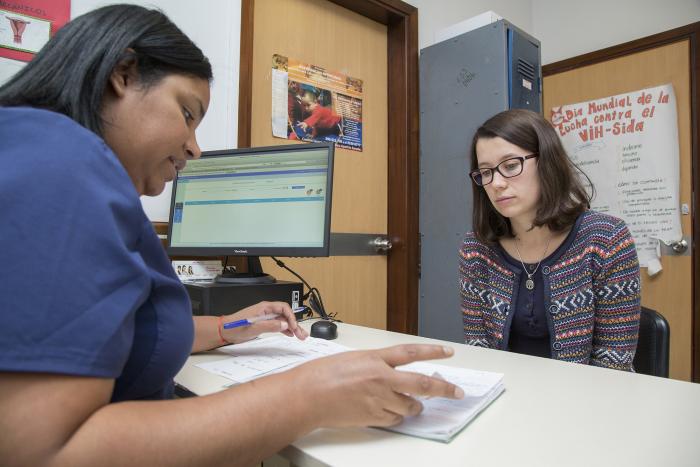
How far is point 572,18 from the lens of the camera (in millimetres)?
2730

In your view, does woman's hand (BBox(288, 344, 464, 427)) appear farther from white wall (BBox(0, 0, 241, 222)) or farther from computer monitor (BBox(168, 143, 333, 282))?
white wall (BBox(0, 0, 241, 222))

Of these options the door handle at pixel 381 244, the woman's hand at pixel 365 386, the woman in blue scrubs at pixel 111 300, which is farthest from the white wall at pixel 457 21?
the woman's hand at pixel 365 386

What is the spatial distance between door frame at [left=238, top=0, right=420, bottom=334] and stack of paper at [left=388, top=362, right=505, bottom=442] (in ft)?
5.11

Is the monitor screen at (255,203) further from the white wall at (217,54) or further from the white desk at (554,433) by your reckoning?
the white desk at (554,433)

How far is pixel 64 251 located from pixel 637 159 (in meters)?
2.70

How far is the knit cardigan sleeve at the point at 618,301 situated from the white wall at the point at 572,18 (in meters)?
1.65

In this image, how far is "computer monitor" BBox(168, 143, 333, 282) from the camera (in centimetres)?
130

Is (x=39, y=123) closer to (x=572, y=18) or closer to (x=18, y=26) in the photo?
(x=18, y=26)

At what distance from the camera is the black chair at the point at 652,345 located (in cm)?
109

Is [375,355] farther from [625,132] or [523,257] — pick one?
[625,132]

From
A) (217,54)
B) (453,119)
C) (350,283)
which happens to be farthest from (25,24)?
(453,119)

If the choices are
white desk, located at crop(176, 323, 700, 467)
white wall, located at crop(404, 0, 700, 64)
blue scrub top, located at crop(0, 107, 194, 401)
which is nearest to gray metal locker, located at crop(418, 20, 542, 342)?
white wall, located at crop(404, 0, 700, 64)

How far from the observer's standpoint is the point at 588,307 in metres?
1.16

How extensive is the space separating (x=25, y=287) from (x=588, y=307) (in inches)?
46.4
